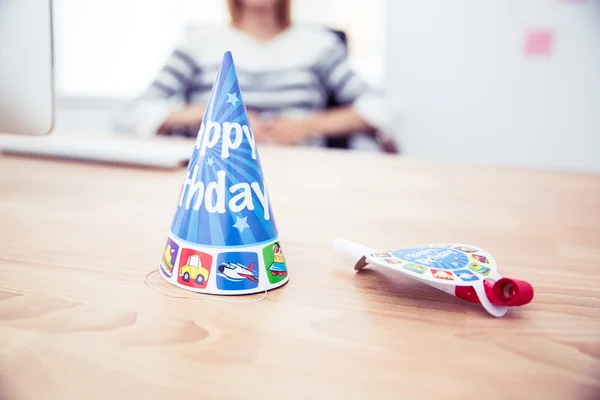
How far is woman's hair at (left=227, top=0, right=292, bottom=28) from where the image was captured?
221 centimetres

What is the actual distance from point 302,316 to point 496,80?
7.47ft

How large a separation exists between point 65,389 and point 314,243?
34 cm

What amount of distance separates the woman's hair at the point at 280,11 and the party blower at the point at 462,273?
6.41 ft

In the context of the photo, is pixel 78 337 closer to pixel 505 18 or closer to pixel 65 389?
pixel 65 389

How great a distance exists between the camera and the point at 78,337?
1.22 feet

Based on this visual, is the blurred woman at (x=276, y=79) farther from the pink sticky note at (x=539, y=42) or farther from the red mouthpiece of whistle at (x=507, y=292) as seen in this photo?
the red mouthpiece of whistle at (x=507, y=292)

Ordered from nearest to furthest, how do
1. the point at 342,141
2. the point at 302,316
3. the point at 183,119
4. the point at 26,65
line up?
the point at 302,316, the point at 26,65, the point at 183,119, the point at 342,141

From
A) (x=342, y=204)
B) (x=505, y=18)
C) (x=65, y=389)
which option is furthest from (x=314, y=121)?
(x=65, y=389)

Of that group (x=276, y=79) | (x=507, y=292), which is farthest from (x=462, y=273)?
(x=276, y=79)

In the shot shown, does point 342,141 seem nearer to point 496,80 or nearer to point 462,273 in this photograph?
point 496,80

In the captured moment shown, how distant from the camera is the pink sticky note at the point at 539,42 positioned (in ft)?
7.50

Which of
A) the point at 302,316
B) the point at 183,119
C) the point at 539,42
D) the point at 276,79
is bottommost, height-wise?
the point at 302,316

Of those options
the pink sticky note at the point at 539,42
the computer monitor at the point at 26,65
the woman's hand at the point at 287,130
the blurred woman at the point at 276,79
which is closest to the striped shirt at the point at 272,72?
the blurred woman at the point at 276,79

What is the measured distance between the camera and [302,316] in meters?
0.42
